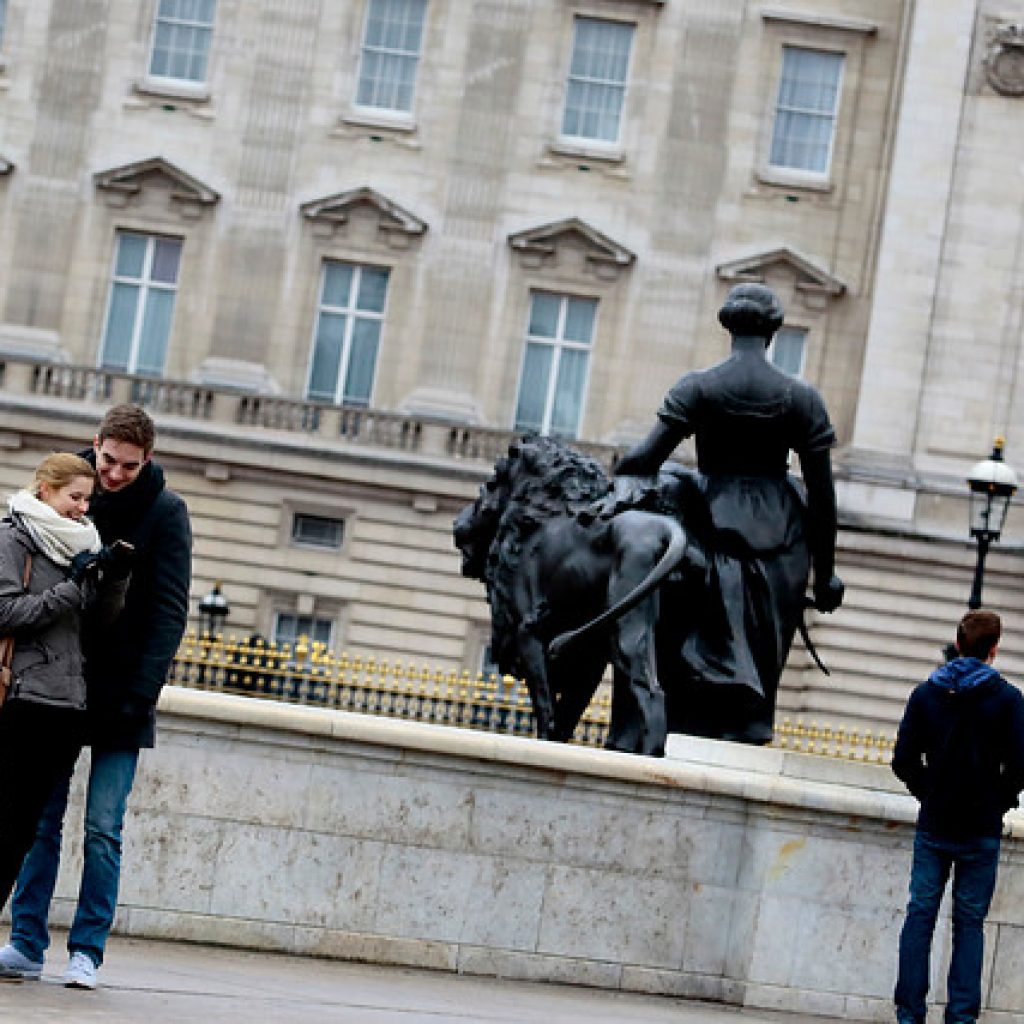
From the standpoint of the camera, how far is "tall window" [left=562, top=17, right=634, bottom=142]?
48812mm

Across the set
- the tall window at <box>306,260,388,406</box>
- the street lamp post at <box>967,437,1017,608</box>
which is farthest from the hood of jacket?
the tall window at <box>306,260,388,406</box>

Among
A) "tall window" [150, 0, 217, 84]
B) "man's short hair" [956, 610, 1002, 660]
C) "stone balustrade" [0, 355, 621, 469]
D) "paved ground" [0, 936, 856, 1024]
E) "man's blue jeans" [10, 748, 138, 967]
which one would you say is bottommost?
"paved ground" [0, 936, 856, 1024]

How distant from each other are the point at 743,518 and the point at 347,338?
3203 cm

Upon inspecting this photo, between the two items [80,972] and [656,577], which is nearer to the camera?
[80,972]

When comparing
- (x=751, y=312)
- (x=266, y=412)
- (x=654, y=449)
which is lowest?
Answer: (x=654, y=449)

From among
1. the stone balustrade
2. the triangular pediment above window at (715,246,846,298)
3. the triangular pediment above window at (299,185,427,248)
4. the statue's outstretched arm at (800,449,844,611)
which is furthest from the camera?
the triangular pediment above window at (299,185,427,248)

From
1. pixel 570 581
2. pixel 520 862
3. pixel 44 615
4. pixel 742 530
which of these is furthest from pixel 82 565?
pixel 570 581

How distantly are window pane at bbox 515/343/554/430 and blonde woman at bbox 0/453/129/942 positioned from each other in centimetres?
3694

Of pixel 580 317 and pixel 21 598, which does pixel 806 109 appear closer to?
pixel 580 317

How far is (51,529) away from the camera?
1174 centimetres

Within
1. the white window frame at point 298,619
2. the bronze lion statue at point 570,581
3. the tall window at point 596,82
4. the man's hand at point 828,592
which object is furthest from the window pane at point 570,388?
the man's hand at point 828,592

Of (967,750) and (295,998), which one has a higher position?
(967,750)

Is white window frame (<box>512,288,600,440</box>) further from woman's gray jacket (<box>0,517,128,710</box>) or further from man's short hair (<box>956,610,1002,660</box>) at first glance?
woman's gray jacket (<box>0,517,128,710</box>)

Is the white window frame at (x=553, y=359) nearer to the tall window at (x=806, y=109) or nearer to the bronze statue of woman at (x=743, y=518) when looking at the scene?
the tall window at (x=806, y=109)
